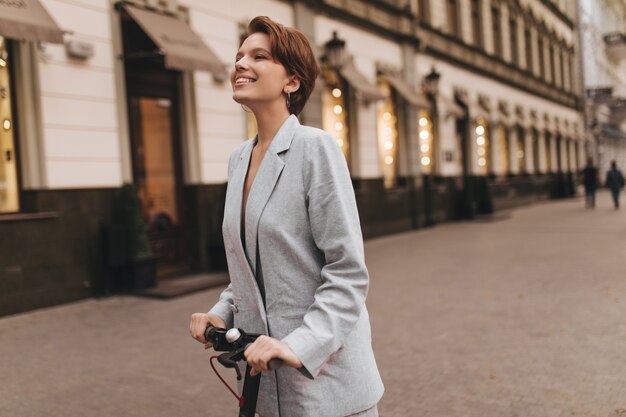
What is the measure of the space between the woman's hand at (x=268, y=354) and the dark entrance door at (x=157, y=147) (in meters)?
8.08

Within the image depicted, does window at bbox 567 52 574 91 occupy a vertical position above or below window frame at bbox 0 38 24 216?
above

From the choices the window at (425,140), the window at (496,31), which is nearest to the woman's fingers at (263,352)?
the window at (425,140)

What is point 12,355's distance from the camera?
5.43 metres

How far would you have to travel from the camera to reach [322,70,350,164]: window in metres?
13.7

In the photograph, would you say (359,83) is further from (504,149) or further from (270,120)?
(504,149)

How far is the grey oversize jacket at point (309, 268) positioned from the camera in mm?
1492

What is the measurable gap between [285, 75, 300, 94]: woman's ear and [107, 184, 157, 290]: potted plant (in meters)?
6.81

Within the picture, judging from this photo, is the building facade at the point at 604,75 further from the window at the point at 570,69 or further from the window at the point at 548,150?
the window at the point at 548,150

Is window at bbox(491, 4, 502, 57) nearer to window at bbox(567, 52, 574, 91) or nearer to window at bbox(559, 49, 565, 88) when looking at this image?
window at bbox(559, 49, 565, 88)

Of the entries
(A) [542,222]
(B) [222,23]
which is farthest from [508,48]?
(B) [222,23]

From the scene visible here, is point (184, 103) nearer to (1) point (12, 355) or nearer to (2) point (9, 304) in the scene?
(2) point (9, 304)

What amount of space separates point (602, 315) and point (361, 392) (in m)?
5.33

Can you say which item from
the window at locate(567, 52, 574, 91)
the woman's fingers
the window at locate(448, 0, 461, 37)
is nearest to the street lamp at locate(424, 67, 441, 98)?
the window at locate(448, 0, 461, 37)

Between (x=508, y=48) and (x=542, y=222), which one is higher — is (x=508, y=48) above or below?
above
